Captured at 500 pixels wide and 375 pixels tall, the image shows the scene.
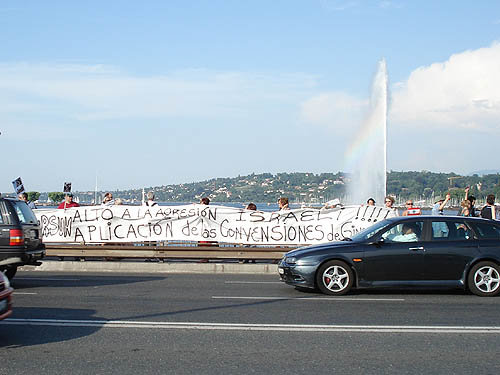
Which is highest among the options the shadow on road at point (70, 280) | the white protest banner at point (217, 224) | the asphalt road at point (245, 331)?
the white protest banner at point (217, 224)

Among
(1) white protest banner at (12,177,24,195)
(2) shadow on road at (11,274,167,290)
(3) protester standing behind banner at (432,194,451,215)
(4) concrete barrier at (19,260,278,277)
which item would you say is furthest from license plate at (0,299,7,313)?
Result: (1) white protest banner at (12,177,24,195)

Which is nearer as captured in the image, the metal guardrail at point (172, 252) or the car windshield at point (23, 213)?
the car windshield at point (23, 213)

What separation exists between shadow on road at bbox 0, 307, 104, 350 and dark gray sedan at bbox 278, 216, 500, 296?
4.48 meters

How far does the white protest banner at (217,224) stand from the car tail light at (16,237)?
18.6 feet

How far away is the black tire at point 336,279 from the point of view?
12766 mm

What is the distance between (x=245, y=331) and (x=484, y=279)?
19.4ft

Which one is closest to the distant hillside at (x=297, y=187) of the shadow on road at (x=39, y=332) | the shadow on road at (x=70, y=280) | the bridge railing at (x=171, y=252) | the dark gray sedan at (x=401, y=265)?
the bridge railing at (x=171, y=252)

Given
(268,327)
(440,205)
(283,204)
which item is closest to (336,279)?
(268,327)

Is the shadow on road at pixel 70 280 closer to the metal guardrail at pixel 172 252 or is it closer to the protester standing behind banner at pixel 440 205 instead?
the metal guardrail at pixel 172 252

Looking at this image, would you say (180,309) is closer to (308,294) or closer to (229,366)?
(308,294)

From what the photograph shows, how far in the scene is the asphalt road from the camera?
719 centimetres

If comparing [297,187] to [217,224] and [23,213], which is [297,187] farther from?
[23,213]

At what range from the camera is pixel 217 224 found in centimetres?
1945

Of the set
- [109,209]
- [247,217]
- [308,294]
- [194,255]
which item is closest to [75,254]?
[109,209]
